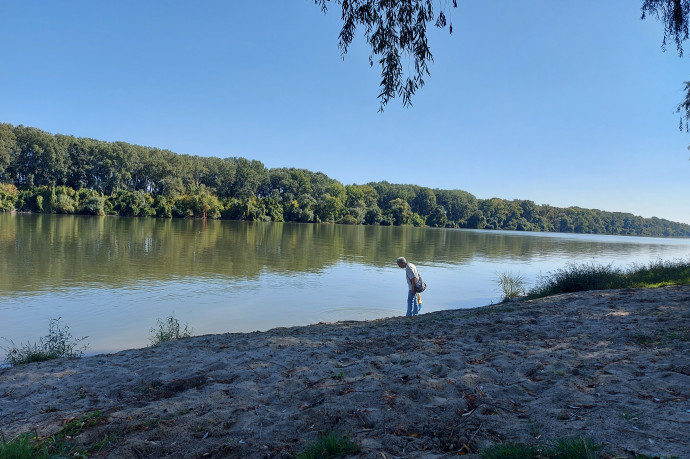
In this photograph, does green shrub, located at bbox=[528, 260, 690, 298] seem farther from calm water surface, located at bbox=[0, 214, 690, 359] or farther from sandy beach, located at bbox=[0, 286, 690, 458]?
sandy beach, located at bbox=[0, 286, 690, 458]

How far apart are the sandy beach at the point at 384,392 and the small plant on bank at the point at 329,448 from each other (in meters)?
0.12

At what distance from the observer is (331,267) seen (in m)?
24.4

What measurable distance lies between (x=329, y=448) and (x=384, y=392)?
4.42 ft

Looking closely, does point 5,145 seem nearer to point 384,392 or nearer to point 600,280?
point 600,280

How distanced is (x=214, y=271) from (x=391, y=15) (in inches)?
682

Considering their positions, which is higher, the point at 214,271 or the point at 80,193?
the point at 80,193

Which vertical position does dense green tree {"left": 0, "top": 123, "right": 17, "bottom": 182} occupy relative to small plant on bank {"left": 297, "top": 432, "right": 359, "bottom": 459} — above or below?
above

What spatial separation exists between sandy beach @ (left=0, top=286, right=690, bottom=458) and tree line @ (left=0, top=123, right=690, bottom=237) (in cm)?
8991

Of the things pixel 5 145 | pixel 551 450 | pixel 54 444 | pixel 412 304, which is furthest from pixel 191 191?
pixel 551 450

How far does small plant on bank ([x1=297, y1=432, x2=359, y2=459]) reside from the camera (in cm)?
311

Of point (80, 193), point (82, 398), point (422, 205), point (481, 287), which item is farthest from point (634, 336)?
point (422, 205)

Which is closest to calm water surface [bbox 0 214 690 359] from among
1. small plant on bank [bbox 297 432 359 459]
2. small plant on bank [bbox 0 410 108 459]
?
small plant on bank [bbox 0 410 108 459]

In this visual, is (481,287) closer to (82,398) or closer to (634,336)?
(634,336)

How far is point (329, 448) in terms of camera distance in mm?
3172
